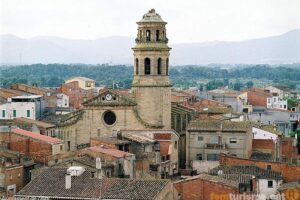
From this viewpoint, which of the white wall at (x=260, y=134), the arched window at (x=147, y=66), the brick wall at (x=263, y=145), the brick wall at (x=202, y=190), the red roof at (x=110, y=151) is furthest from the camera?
the arched window at (x=147, y=66)

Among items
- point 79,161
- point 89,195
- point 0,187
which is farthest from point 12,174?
point 89,195

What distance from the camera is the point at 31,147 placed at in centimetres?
4597

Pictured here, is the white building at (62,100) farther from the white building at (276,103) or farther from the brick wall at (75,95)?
the white building at (276,103)

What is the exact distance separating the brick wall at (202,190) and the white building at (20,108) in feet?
105

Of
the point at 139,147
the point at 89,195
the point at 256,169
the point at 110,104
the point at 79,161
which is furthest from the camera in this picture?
the point at 110,104

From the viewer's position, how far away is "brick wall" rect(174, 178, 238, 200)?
1481 inches

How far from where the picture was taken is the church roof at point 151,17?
55719 millimetres

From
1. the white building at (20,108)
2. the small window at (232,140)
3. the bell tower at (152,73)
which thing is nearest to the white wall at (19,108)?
the white building at (20,108)

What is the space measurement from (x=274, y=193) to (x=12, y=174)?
12548 mm

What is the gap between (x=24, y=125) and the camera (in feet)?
183

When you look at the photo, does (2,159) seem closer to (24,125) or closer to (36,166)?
(36,166)

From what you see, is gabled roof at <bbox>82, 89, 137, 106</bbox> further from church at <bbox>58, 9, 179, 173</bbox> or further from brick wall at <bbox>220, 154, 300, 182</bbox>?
brick wall at <bbox>220, 154, 300, 182</bbox>

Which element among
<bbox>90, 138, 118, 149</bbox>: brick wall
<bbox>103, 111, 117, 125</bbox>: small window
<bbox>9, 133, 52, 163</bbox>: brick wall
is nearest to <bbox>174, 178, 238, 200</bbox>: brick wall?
<bbox>90, 138, 118, 149</bbox>: brick wall

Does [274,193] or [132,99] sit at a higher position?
[132,99]
